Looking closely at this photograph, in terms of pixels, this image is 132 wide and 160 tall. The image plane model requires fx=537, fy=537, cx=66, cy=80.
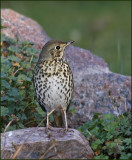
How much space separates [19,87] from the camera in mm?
6684

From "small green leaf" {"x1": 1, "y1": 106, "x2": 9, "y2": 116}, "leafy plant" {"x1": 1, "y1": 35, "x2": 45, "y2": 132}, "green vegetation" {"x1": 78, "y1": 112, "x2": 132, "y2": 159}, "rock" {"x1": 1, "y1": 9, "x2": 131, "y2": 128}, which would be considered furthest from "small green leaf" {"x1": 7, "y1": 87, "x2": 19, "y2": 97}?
"green vegetation" {"x1": 78, "y1": 112, "x2": 132, "y2": 159}

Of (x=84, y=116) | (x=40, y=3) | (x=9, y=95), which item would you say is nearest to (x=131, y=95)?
(x=84, y=116)

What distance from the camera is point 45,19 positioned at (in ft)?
49.9

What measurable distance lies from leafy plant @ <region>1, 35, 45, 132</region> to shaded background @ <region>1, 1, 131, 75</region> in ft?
17.1

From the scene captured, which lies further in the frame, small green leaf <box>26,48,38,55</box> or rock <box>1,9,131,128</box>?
rock <box>1,9,131,128</box>

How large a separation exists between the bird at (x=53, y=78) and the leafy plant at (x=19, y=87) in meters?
0.59

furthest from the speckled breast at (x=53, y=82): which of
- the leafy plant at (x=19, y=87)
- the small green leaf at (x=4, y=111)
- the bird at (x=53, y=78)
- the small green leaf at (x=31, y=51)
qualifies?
the small green leaf at (x=31, y=51)

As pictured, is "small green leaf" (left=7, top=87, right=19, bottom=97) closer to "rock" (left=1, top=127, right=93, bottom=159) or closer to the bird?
the bird

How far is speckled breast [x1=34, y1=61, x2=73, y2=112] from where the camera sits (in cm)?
562

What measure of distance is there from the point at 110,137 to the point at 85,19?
419 inches

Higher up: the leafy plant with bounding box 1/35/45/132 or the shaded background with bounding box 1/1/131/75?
the shaded background with bounding box 1/1/131/75

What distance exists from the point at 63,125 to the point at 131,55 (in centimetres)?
597

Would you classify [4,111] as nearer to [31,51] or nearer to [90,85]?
[31,51]

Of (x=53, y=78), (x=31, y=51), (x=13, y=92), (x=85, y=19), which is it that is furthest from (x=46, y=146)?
(x=85, y=19)
